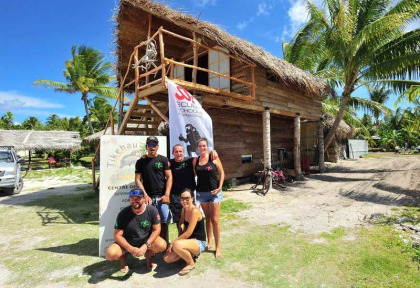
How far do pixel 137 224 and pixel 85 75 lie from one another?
22840mm

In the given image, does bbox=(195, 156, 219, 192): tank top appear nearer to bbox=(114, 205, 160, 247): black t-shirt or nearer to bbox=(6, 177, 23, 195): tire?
bbox=(114, 205, 160, 247): black t-shirt

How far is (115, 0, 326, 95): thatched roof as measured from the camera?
746cm

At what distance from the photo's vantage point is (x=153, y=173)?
3.92 metres

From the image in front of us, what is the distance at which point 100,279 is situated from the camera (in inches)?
136

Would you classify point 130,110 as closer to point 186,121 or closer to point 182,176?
point 186,121

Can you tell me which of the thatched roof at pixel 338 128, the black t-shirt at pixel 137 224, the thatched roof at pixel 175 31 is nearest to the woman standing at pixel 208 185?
the black t-shirt at pixel 137 224

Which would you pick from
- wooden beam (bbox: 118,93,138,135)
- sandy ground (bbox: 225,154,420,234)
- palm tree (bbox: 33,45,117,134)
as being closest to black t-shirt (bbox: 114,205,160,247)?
sandy ground (bbox: 225,154,420,234)

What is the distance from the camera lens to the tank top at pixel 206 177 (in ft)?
12.9

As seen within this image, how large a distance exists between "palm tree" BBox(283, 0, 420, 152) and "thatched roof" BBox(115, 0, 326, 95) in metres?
2.49

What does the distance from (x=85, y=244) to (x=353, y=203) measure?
7166mm

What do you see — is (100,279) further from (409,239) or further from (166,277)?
(409,239)

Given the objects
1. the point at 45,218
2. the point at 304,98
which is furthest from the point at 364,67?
the point at 45,218

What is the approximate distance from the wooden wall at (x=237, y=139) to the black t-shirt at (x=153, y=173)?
6.26 metres

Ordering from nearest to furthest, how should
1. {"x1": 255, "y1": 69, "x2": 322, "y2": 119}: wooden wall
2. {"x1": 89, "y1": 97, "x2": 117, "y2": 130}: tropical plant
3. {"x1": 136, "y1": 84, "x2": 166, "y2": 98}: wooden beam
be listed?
1. {"x1": 136, "y1": 84, "x2": 166, "y2": 98}: wooden beam
2. {"x1": 255, "y1": 69, "x2": 322, "y2": 119}: wooden wall
3. {"x1": 89, "y1": 97, "x2": 117, "y2": 130}: tropical plant
